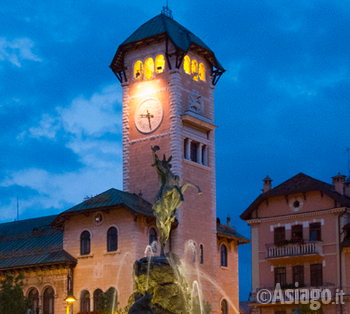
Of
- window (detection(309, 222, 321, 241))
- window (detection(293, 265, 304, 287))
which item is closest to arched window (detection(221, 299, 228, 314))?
window (detection(293, 265, 304, 287))

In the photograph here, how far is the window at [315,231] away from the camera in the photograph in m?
56.3

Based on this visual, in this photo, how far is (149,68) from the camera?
2515 inches

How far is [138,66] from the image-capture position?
2537 inches

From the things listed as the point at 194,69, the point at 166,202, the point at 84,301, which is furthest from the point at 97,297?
the point at 166,202

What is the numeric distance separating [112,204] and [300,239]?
13072mm

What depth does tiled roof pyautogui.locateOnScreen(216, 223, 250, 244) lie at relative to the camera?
6445 centimetres

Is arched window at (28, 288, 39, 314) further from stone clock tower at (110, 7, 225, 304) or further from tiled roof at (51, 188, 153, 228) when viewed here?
stone clock tower at (110, 7, 225, 304)


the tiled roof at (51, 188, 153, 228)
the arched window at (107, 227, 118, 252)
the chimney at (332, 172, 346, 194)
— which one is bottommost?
the arched window at (107, 227, 118, 252)

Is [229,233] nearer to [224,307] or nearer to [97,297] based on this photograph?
[224,307]

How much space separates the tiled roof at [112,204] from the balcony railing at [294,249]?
8853 mm

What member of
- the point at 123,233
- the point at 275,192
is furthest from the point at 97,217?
the point at 275,192

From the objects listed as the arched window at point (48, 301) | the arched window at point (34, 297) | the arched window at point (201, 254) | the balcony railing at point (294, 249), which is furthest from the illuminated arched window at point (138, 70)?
the arched window at point (34, 297)

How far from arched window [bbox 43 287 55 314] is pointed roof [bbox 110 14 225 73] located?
727 inches

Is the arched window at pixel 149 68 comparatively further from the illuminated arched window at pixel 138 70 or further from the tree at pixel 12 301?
the tree at pixel 12 301
